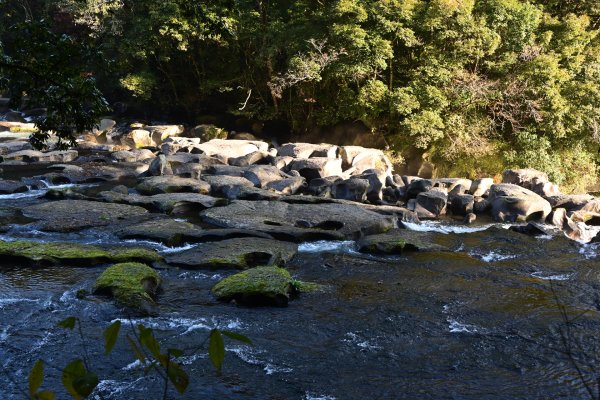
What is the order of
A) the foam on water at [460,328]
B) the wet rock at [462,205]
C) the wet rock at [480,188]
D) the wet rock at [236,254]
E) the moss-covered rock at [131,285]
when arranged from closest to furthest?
the foam on water at [460,328]
the moss-covered rock at [131,285]
the wet rock at [236,254]
the wet rock at [462,205]
the wet rock at [480,188]

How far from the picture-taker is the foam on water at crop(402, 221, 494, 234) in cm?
1463

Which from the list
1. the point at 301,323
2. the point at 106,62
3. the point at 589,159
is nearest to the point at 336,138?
the point at 589,159

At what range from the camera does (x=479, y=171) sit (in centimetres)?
2325

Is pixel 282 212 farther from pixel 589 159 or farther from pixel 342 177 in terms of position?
pixel 589 159

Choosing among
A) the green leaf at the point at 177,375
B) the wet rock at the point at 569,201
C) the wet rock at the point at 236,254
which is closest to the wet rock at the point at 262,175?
the wet rock at the point at 236,254

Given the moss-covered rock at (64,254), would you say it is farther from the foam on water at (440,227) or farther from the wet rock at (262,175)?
the wet rock at (262,175)

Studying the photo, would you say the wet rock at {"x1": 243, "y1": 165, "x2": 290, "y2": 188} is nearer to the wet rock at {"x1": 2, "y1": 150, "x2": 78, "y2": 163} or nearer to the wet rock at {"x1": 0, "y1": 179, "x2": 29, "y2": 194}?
the wet rock at {"x1": 0, "y1": 179, "x2": 29, "y2": 194}

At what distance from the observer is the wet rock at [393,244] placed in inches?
464

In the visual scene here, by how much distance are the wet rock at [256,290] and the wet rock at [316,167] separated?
36.1ft

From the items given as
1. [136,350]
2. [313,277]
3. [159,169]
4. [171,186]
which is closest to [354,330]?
[313,277]

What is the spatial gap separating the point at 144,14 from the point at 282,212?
61.0 feet

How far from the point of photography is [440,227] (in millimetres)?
15031

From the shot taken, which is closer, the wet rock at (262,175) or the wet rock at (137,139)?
the wet rock at (262,175)

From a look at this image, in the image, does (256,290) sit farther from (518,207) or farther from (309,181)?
(309,181)
